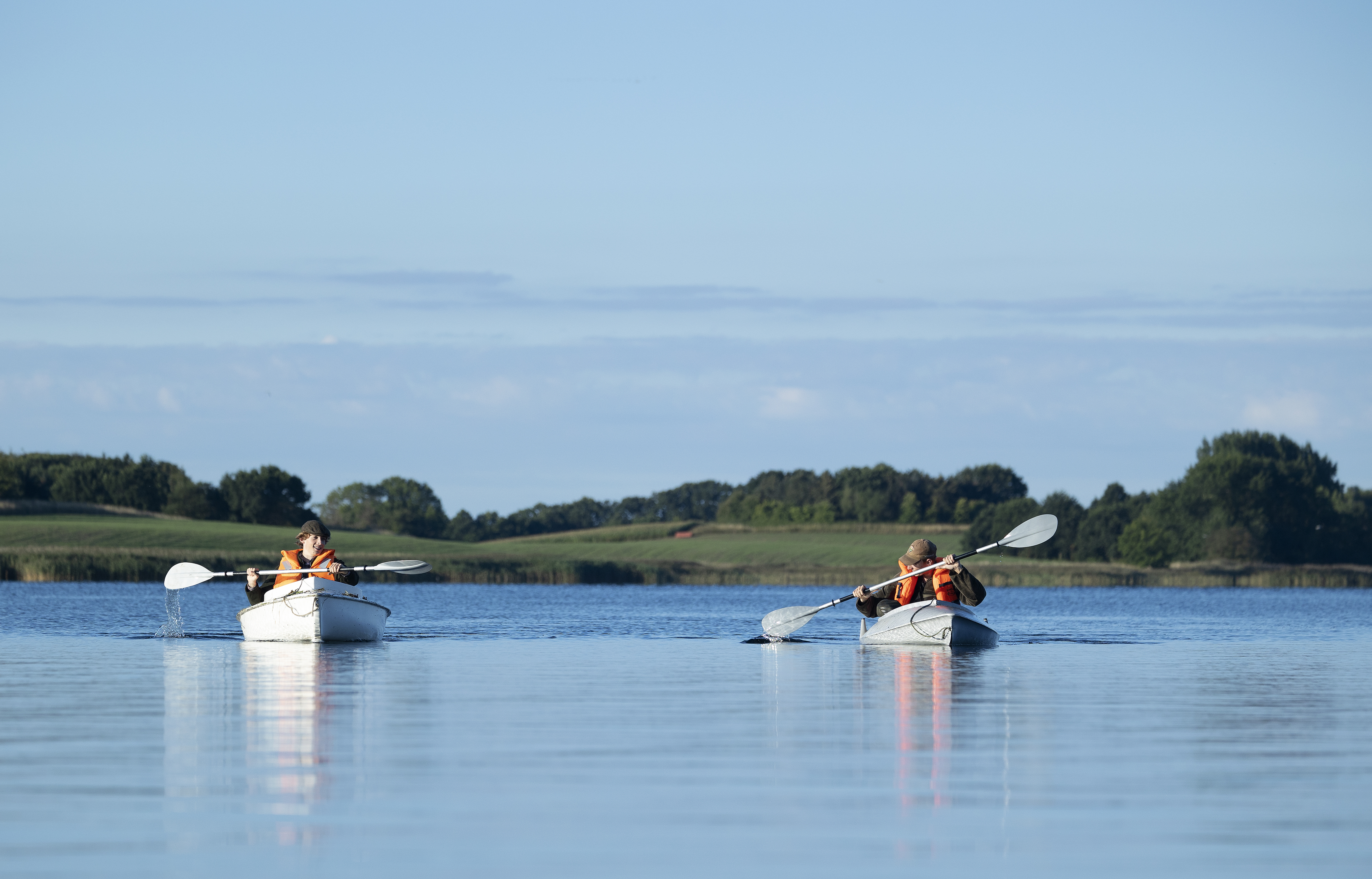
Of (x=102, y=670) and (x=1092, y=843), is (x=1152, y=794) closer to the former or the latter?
(x=1092, y=843)

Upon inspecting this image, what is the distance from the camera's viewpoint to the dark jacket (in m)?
24.0

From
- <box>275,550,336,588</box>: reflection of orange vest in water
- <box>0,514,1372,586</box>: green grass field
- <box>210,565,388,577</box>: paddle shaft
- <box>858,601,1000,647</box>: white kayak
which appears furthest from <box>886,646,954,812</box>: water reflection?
<box>0,514,1372,586</box>: green grass field

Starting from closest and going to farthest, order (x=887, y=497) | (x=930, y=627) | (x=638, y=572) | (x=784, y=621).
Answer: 1. (x=930, y=627)
2. (x=784, y=621)
3. (x=638, y=572)
4. (x=887, y=497)

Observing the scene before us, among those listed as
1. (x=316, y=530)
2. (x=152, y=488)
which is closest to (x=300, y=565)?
(x=316, y=530)

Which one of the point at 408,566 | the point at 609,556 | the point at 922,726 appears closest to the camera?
the point at 922,726

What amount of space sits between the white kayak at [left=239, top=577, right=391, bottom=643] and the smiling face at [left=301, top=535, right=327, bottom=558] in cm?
44

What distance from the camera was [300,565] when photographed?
25.2m

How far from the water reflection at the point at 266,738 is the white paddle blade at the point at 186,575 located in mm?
5981

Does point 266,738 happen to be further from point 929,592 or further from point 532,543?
point 532,543

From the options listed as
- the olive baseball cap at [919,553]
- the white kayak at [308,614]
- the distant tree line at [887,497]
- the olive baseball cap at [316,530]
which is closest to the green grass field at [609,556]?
the distant tree line at [887,497]

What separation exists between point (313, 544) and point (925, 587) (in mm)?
A: 9078

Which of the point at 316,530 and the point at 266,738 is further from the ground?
the point at 316,530

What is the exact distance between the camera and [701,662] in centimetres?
2098

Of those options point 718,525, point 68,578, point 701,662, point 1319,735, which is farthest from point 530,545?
point 1319,735
